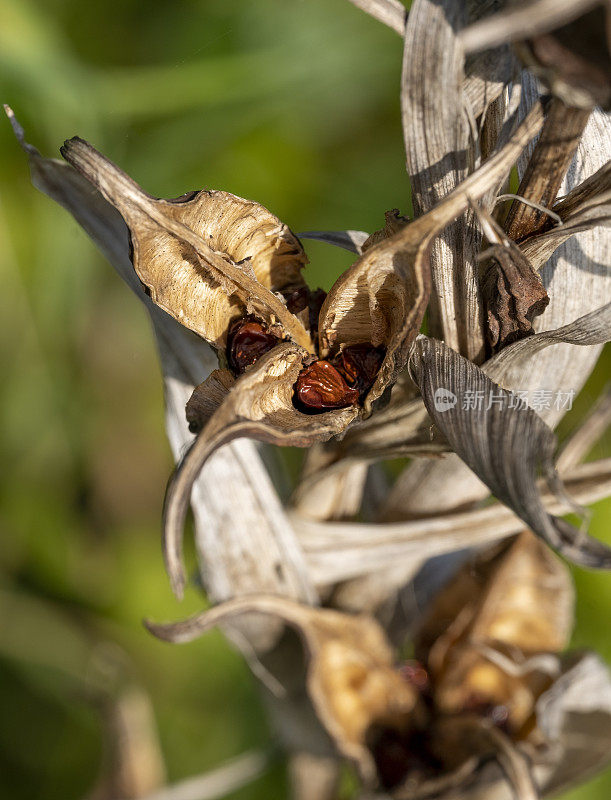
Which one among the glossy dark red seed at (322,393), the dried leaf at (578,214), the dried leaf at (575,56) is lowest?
the glossy dark red seed at (322,393)

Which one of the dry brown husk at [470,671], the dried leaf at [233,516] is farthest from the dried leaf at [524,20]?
the dry brown husk at [470,671]

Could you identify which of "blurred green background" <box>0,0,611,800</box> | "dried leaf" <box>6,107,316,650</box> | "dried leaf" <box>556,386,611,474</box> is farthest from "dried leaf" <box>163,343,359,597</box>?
"blurred green background" <box>0,0,611,800</box>

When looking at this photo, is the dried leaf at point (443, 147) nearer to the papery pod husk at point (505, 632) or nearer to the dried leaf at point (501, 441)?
the dried leaf at point (501, 441)

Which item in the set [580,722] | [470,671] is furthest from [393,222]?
[580,722]

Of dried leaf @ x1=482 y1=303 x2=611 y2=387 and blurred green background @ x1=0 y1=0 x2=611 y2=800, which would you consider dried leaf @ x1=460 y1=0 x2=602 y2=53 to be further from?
blurred green background @ x1=0 y1=0 x2=611 y2=800

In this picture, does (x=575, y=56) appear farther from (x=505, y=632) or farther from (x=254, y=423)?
(x=505, y=632)

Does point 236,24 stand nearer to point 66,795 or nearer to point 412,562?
point 412,562

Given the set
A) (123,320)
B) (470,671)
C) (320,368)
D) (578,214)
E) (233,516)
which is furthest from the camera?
(123,320)

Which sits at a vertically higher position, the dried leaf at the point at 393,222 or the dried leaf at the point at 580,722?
the dried leaf at the point at 393,222
